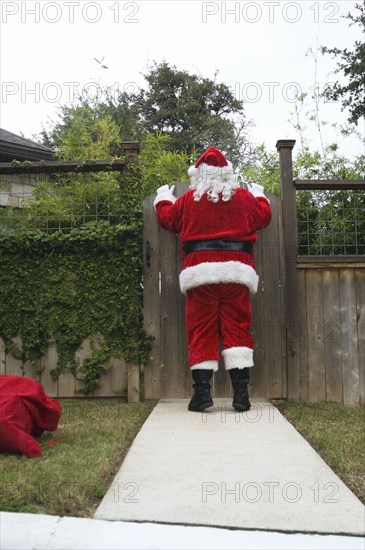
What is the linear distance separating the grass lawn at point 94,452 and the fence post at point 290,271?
0.88 feet

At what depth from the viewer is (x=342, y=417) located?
145 inches

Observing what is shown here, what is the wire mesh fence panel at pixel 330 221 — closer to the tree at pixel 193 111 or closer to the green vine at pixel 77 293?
the green vine at pixel 77 293

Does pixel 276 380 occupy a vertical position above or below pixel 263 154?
below

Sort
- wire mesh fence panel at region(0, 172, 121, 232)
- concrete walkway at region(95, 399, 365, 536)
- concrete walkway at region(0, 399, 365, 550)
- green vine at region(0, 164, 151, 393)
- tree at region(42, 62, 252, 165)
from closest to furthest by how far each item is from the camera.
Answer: concrete walkway at region(0, 399, 365, 550), concrete walkway at region(95, 399, 365, 536), green vine at region(0, 164, 151, 393), wire mesh fence panel at region(0, 172, 121, 232), tree at region(42, 62, 252, 165)

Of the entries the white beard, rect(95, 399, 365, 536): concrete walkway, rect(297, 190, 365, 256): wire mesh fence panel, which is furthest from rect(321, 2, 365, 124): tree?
rect(95, 399, 365, 536): concrete walkway

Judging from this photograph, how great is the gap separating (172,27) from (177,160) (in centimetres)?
214

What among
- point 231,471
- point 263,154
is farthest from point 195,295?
point 263,154

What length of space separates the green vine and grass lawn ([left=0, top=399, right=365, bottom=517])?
0.44 metres

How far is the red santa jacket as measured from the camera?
12.2ft

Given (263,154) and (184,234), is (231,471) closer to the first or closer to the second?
(184,234)

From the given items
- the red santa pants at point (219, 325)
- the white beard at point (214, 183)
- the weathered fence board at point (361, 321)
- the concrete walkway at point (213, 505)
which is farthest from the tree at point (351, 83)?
the concrete walkway at point (213, 505)

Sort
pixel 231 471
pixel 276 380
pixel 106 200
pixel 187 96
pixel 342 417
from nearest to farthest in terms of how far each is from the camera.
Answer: pixel 231 471
pixel 342 417
pixel 276 380
pixel 106 200
pixel 187 96

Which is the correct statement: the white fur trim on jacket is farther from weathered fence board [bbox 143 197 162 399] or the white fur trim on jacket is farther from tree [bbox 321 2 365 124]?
tree [bbox 321 2 365 124]

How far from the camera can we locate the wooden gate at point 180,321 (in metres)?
4.18
